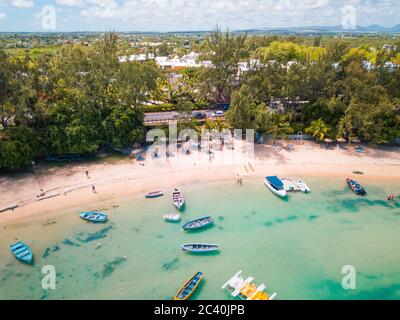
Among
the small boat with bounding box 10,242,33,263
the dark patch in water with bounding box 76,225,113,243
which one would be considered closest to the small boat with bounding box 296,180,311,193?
the dark patch in water with bounding box 76,225,113,243

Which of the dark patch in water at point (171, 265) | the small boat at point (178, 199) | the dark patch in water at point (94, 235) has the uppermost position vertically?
the small boat at point (178, 199)

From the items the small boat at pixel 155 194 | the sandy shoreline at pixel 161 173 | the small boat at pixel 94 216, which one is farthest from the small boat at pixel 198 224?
the small boat at pixel 94 216

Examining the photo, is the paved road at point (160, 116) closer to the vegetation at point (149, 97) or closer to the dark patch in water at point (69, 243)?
the vegetation at point (149, 97)

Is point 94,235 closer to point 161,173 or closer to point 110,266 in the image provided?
point 110,266

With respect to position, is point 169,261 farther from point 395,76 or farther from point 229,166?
point 395,76

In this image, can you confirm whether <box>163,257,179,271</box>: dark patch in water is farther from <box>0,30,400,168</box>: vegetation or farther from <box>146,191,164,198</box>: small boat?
Answer: <box>0,30,400,168</box>: vegetation

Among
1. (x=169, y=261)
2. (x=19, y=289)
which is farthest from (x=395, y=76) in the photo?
(x=19, y=289)
